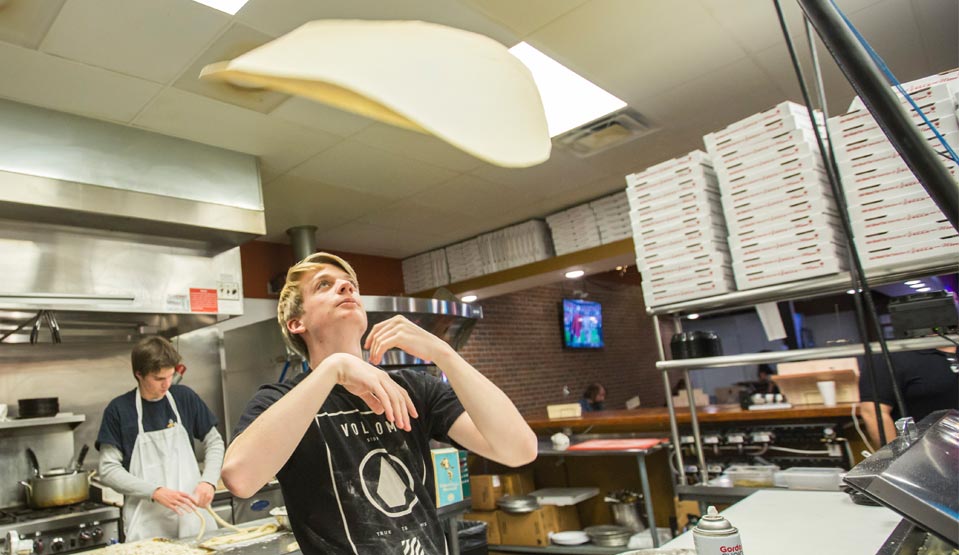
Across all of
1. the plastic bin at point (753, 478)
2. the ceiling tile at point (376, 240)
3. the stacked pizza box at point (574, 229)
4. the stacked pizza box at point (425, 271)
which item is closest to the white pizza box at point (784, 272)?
the plastic bin at point (753, 478)

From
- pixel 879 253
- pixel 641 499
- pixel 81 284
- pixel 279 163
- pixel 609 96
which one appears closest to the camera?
pixel 879 253

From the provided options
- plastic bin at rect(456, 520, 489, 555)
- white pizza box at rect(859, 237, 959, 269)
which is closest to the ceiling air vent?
white pizza box at rect(859, 237, 959, 269)

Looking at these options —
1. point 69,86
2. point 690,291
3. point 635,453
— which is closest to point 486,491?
point 635,453

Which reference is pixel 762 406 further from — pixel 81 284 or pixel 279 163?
pixel 81 284

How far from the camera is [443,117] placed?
0.42 metres

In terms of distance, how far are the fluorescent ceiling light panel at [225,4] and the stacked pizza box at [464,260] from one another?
389 centimetres

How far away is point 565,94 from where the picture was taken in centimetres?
342

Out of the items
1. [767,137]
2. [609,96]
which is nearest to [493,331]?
[609,96]

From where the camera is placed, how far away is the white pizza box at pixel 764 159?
2.15 metres

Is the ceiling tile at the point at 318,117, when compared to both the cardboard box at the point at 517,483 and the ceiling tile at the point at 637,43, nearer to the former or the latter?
the ceiling tile at the point at 637,43

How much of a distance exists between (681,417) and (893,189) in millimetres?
2636

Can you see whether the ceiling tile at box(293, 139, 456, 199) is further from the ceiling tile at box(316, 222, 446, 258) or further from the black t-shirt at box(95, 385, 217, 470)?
the black t-shirt at box(95, 385, 217, 470)

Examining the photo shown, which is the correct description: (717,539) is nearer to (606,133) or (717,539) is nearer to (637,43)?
(637,43)

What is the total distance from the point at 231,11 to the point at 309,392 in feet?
6.15
